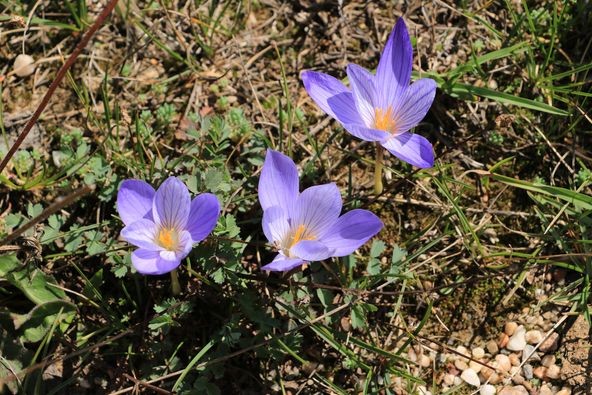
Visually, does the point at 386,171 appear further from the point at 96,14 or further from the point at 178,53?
the point at 96,14

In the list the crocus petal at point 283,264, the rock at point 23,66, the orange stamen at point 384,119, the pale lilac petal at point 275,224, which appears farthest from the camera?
A: the rock at point 23,66

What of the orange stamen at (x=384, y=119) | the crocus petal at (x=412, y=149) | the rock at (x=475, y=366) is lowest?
the rock at (x=475, y=366)

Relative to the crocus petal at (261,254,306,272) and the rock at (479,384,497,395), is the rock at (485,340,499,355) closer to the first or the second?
the rock at (479,384,497,395)

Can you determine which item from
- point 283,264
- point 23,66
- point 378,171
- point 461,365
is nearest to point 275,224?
point 283,264

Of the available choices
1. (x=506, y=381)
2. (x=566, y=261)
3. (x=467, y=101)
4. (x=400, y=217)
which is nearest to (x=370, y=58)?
(x=467, y=101)

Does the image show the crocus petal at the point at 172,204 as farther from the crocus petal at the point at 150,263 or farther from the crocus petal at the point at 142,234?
the crocus petal at the point at 150,263

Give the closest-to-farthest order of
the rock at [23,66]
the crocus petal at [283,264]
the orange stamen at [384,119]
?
the crocus petal at [283,264], the orange stamen at [384,119], the rock at [23,66]

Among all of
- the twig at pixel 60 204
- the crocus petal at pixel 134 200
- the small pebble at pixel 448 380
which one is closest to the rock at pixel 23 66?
the crocus petal at pixel 134 200
